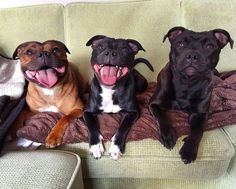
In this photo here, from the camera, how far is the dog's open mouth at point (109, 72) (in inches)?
59.4

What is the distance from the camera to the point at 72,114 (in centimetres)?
172

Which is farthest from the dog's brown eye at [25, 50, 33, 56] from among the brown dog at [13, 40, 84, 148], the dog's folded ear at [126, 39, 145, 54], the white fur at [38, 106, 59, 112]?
the dog's folded ear at [126, 39, 145, 54]

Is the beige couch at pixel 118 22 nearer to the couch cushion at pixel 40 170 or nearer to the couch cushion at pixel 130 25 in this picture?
the couch cushion at pixel 130 25

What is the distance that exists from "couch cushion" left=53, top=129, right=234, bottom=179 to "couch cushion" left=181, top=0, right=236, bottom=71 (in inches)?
28.1

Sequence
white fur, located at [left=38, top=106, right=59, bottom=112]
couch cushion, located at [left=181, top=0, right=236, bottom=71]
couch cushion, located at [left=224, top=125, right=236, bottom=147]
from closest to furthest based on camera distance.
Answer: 1. couch cushion, located at [left=224, top=125, right=236, bottom=147]
2. white fur, located at [left=38, top=106, right=59, bottom=112]
3. couch cushion, located at [left=181, top=0, right=236, bottom=71]

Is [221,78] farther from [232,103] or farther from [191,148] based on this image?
[191,148]

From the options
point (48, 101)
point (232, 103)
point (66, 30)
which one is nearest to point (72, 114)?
point (48, 101)

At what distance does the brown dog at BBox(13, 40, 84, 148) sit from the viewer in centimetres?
157

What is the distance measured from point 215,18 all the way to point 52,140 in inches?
50.6

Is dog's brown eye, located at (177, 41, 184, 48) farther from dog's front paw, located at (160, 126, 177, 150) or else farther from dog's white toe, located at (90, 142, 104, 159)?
dog's white toe, located at (90, 142, 104, 159)

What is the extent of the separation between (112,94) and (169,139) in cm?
39

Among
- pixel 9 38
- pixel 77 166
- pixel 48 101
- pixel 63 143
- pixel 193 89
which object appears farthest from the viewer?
pixel 9 38

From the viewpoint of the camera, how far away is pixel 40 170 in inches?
50.6

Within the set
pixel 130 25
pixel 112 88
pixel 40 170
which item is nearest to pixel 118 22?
pixel 130 25
